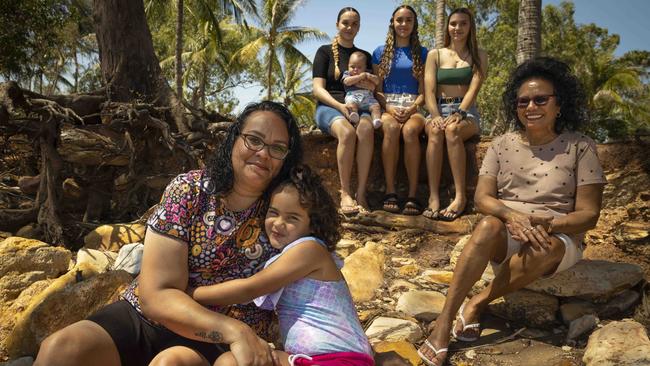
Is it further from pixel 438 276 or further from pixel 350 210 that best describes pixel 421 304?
pixel 350 210

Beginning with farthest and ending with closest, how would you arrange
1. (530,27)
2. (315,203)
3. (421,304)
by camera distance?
(530,27)
(421,304)
(315,203)

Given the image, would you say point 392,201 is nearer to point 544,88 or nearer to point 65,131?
point 544,88

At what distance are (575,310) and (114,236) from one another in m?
3.98

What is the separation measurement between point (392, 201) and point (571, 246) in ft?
6.75

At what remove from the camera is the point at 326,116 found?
4.77 m

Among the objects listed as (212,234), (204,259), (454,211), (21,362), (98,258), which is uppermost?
(212,234)

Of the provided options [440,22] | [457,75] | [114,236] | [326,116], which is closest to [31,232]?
[114,236]

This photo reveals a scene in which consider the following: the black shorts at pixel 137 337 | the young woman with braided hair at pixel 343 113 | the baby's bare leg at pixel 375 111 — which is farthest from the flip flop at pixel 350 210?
the black shorts at pixel 137 337

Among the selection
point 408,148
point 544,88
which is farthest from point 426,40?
point 544,88

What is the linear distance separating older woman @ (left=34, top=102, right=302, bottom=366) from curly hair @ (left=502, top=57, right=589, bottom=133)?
1755 millimetres

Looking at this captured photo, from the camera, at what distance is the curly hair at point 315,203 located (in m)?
2.08

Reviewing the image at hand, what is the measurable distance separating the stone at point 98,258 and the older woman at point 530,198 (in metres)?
2.72

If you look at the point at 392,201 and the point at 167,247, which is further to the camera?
the point at 392,201

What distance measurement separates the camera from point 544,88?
2.96m
